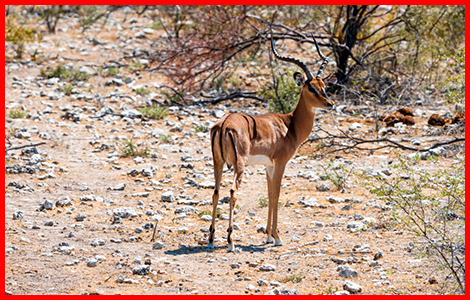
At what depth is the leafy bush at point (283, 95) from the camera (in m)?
13.8

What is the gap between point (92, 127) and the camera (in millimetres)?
13141

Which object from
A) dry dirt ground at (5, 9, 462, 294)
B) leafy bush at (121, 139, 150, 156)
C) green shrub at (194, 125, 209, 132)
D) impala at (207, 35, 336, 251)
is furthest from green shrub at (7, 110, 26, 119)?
impala at (207, 35, 336, 251)

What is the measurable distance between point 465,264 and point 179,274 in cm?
301

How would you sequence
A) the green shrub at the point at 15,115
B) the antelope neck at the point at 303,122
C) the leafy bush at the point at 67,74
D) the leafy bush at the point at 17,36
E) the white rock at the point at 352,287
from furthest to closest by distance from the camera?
the leafy bush at the point at 17,36
the leafy bush at the point at 67,74
the green shrub at the point at 15,115
the antelope neck at the point at 303,122
the white rock at the point at 352,287

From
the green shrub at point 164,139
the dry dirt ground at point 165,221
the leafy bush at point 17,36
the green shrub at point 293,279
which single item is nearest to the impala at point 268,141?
the dry dirt ground at point 165,221

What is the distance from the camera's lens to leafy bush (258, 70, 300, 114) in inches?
541

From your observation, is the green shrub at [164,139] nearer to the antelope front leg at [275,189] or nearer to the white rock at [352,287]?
the antelope front leg at [275,189]

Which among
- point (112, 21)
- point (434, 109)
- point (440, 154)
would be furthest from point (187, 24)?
point (440, 154)

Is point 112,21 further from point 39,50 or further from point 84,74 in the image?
point 84,74

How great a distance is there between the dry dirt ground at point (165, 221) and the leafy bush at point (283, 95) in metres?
0.57

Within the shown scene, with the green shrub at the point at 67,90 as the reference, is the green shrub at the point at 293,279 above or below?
below

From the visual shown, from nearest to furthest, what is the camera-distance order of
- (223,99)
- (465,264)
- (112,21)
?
1. (465,264)
2. (223,99)
3. (112,21)

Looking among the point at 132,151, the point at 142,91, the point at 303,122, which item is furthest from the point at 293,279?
the point at 142,91

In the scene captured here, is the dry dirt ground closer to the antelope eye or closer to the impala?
the impala
